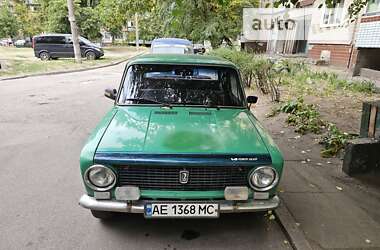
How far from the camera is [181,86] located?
383 centimetres

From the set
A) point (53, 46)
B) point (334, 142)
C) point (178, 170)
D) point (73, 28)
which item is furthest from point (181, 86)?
point (53, 46)

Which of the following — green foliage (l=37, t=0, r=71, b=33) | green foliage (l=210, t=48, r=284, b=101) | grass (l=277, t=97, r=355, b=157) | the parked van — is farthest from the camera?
green foliage (l=37, t=0, r=71, b=33)

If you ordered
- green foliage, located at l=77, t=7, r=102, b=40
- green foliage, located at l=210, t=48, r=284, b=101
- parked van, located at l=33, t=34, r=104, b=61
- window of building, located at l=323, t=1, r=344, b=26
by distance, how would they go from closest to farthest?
green foliage, located at l=210, t=48, r=284, b=101
window of building, located at l=323, t=1, r=344, b=26
parked van, located at l=33, t=34, r=104, b=61
green foliage, located at l=77, t=7, r=102, b=40

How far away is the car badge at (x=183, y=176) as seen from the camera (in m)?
2.64

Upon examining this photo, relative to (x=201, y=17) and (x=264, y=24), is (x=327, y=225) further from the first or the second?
(x=264, y=24)

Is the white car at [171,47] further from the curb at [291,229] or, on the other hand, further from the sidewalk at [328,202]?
the curb at [291,229]

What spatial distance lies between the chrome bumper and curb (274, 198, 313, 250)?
450 millimetres

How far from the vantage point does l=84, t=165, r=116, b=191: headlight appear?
2.62 m

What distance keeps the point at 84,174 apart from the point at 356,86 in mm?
9856

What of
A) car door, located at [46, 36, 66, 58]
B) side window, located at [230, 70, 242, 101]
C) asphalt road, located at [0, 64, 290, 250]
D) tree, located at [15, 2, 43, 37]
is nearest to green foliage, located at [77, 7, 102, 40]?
car door, located at [46, 36, 66, 58]

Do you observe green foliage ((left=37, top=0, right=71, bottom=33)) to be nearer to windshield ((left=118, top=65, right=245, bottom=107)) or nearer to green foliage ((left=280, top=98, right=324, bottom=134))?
green foliage ((left=280, top=98, right=324, bottom=134))

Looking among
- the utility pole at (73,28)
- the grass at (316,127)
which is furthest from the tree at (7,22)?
the grass at (316,127)

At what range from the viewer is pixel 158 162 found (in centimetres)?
257

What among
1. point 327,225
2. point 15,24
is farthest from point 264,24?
point 15,24
